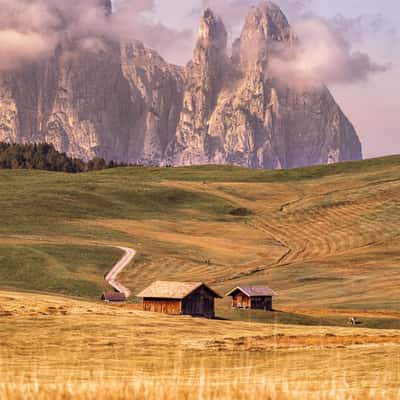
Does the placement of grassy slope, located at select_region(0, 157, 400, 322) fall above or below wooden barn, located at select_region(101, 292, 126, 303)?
Answer: above

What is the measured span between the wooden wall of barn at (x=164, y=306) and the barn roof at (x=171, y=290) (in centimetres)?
48

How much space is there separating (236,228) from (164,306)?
191 ft

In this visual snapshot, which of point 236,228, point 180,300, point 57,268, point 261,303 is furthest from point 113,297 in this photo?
point 236,228

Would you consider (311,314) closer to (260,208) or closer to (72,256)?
(72,256)

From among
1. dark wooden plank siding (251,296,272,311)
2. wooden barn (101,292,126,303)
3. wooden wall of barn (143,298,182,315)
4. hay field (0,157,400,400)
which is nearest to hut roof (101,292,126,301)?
wooden barn (101,292,126,303)

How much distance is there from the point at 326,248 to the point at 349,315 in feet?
140

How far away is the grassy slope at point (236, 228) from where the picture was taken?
98.9 metres

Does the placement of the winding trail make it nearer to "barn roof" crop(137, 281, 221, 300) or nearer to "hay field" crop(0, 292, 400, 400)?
"barn roof" crop(137, 281, 221, 300)

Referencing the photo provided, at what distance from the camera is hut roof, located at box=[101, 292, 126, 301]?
8269cm

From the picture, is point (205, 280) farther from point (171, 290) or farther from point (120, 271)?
point (171, 290)

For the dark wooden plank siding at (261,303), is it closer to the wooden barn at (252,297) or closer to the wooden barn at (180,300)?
the wooden barn at (252,297)

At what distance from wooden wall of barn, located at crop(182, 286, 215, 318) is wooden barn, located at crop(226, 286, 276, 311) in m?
5.08

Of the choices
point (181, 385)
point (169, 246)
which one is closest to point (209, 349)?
point (181, 385)

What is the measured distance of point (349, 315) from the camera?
78.0 meters
